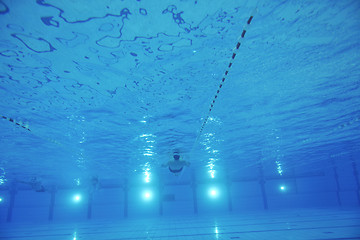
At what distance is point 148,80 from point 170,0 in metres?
1.92

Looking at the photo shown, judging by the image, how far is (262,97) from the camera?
18.4 ft

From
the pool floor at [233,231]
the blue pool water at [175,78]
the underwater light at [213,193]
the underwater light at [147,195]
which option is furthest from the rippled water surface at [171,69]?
the underwater light at [213,193]

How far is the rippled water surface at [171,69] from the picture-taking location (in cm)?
288

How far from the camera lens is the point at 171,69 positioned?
13.2 feet

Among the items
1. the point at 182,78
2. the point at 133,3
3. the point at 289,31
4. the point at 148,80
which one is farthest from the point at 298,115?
the point at 133,3

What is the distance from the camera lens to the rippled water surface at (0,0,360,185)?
2.88 metres

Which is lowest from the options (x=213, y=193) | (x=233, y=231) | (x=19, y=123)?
(x=233, y=231)

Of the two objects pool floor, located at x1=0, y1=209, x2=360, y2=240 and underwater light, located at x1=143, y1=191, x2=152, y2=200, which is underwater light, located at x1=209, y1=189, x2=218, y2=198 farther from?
pool floor, located at x1=0, y1=209, x2=360, y2=240

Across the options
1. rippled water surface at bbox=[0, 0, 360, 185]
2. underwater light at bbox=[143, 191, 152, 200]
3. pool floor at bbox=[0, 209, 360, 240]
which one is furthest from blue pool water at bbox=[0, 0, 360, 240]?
underwater light at bbox=[143, 191, 152, 200]

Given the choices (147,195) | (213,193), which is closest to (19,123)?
(147,195)

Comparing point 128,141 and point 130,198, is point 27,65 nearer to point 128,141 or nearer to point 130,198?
point 128,141

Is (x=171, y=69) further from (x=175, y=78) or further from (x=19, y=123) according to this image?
(x=19, y=123)

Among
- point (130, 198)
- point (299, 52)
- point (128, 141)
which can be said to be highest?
point (299, 52)

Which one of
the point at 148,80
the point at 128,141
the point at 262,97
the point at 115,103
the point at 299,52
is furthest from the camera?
the point at 128,141
